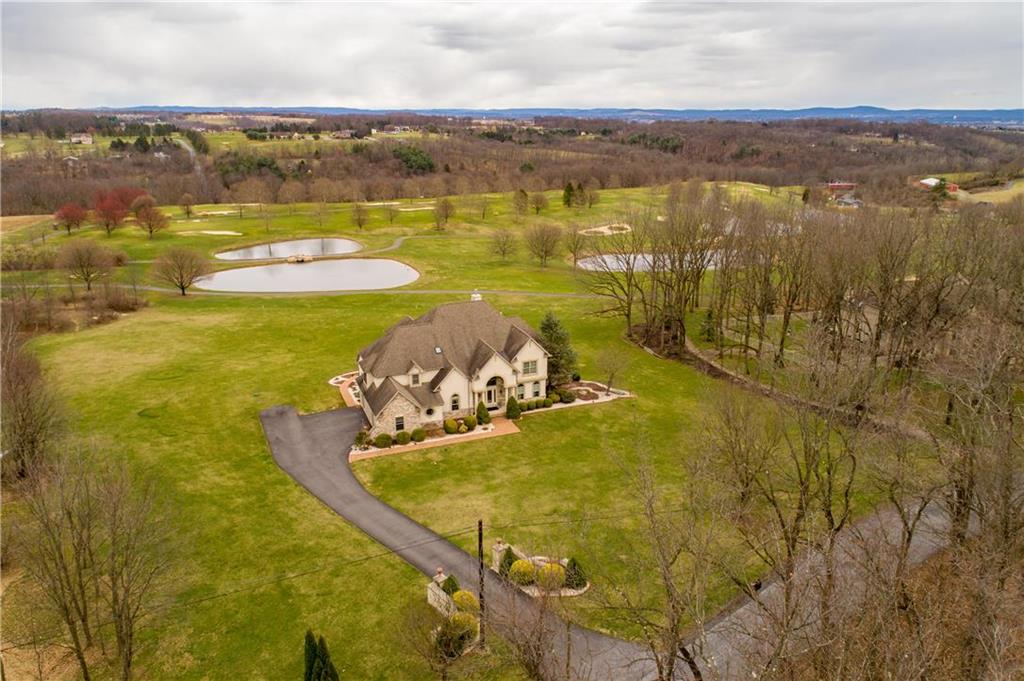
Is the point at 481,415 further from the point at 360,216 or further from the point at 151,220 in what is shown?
the point at 151,220

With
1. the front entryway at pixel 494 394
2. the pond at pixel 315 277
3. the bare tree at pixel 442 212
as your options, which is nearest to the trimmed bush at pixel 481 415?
the front entryway at pixel 494 394

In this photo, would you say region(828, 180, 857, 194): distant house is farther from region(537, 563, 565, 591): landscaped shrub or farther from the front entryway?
region(537, 563, 565, 591): landscaped shrub

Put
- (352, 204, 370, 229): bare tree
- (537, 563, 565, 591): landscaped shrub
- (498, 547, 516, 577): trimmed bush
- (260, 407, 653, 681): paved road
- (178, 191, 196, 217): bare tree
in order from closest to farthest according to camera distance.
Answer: (260, 407, 653, 681): paved road, (537, 563, 565, 591): landscaped shrub, (498, 547, 516, 577): trimmed bush, (352, 204, 370, 229): bare tree, (178, 191, 196, 217): bare tree

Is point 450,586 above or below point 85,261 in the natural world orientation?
below

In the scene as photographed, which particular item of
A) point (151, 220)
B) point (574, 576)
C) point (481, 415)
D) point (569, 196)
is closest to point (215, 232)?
point (151, 220)

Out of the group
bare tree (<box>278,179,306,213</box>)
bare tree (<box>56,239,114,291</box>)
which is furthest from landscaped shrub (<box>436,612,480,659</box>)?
bare tree (<box>278,179,306,213</box>)

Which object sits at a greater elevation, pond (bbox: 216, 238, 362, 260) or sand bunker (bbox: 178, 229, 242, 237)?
sand bunker (bbox: 178, 229, 242, 237)

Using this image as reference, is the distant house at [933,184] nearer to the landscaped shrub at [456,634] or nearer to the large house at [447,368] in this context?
the large house at [447,368]
